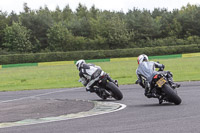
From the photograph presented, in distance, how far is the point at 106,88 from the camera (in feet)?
47.3

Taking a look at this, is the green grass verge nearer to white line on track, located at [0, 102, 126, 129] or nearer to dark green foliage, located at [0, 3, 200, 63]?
white line on track, located at [0, 102, 126, 129]

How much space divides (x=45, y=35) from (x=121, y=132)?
82447mm

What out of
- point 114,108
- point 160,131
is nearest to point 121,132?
point 160,131

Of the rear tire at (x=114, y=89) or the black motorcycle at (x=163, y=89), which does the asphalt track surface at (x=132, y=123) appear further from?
the rear tire at (x=114, y=89)

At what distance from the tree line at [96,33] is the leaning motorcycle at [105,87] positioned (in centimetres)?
5914

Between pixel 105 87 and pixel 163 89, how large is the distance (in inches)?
127

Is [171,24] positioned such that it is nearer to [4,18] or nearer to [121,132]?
[4,18]

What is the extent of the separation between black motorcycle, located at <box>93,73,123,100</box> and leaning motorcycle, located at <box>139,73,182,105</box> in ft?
7.11

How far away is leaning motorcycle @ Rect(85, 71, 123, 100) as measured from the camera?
1418 centimetres

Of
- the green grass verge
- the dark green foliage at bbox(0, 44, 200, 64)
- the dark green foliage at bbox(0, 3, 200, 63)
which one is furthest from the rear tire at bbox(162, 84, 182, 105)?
the dark green foliage at bbox(0, 3, 200, 63)

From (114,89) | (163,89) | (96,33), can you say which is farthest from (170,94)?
(96,33)

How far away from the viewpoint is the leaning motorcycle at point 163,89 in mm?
11406

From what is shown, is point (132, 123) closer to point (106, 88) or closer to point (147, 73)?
point (147, 73)

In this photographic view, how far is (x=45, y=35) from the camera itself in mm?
88875
